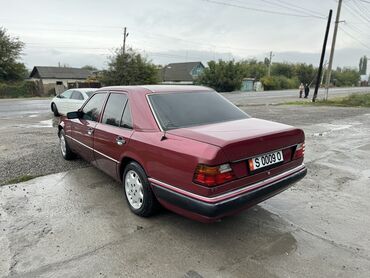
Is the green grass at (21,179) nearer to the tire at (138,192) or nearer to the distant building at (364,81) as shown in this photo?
the tire at (138,192)

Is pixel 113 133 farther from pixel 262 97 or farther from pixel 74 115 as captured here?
pixel 262 97

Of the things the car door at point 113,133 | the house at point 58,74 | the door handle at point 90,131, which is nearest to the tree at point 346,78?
the house at point 58,74

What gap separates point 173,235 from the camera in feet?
10.9

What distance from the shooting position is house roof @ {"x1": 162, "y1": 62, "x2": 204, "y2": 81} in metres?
64.6

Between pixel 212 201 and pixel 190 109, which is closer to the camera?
pixel 212 201

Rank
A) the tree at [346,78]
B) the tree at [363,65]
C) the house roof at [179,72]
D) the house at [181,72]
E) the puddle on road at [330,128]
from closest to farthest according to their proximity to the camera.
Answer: the puddle on road at [330,128] → the house at [181,72] → the house roof at [179,72] → the tree at [346,78] → the tree at [363,65]

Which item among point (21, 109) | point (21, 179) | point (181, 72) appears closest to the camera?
point (21, 179)

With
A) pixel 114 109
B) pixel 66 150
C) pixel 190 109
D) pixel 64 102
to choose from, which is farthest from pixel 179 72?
pixel 190 109

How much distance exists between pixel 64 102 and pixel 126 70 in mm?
17471

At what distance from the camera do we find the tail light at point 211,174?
2729 mm

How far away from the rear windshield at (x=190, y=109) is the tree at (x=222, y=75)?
4492cm

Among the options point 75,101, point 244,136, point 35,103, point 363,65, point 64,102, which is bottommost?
point 35,103

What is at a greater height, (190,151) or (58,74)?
(190,151)

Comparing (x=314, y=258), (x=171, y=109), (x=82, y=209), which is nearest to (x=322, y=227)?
(x=314, y=258)
